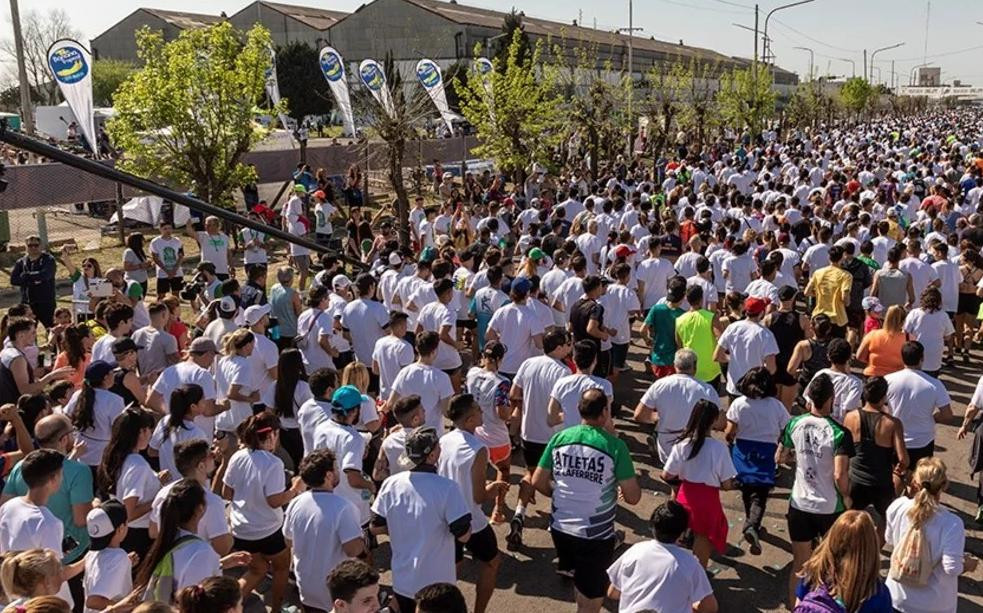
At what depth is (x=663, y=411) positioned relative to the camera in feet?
20.8

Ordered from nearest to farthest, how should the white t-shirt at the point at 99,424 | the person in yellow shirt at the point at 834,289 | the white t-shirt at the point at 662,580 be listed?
the white t-shirt at the point at 662,580
the white t-shirt at the point at 99,424
the person in yellow shirt at the point at 834,289

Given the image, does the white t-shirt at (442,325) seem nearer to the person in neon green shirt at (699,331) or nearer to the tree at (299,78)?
the person in neon green shirt at (699,331)

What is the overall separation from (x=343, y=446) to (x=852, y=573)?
3.06 meters

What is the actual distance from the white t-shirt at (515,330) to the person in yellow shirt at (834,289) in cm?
382

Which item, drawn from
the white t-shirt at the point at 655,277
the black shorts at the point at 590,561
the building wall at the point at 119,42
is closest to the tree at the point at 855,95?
the building wall at the point at 119,42

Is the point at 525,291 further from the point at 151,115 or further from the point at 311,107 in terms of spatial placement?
the point at 311,107

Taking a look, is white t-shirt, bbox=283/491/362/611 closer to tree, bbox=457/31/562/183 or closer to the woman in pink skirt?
the woman in pink skirt

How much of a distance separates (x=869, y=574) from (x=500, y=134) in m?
19.4

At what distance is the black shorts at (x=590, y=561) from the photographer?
16.6 ft

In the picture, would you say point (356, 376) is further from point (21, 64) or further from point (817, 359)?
point (21, 64)

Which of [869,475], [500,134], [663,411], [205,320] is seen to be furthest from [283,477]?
[500,134]

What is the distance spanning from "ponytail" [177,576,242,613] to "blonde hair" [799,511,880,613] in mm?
2614

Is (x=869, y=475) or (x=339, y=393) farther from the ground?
(x=339, y=393)

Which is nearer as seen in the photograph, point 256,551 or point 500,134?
point 256,551
